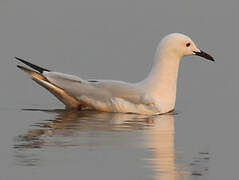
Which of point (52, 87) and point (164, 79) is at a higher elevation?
point (164, 79)

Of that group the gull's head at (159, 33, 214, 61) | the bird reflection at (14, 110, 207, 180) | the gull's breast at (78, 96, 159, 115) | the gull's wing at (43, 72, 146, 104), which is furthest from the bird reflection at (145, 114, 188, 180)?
the gull's head at (159, 33, 214, 61)

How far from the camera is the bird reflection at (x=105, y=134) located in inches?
467

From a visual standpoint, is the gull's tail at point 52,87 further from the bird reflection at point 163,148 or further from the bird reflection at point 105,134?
the bird reflection at point 163,148

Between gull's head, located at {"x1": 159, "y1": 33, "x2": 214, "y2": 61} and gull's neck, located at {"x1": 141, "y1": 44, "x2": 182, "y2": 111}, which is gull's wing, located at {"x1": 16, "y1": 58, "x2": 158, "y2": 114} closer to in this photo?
Answer: gull's neck, located at {"x1": 141, "y1": 44, "x2": 182, "y2": 111}

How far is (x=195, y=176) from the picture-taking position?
11.4m

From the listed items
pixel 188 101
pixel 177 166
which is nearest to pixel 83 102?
pixel 188 101

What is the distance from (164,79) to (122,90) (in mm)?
942

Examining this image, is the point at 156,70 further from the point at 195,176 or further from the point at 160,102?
the point at 195,176

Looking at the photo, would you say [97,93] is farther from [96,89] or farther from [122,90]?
[122,90]

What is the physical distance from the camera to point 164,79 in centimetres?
1712

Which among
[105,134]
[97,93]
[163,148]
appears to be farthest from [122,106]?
[163,148]

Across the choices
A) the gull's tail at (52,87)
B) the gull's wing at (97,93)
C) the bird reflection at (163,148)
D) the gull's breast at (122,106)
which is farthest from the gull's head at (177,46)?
the gull's tail at (52,87)

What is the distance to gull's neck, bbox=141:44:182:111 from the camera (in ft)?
55.2

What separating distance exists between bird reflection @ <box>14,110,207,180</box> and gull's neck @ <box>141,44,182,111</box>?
40 cm
